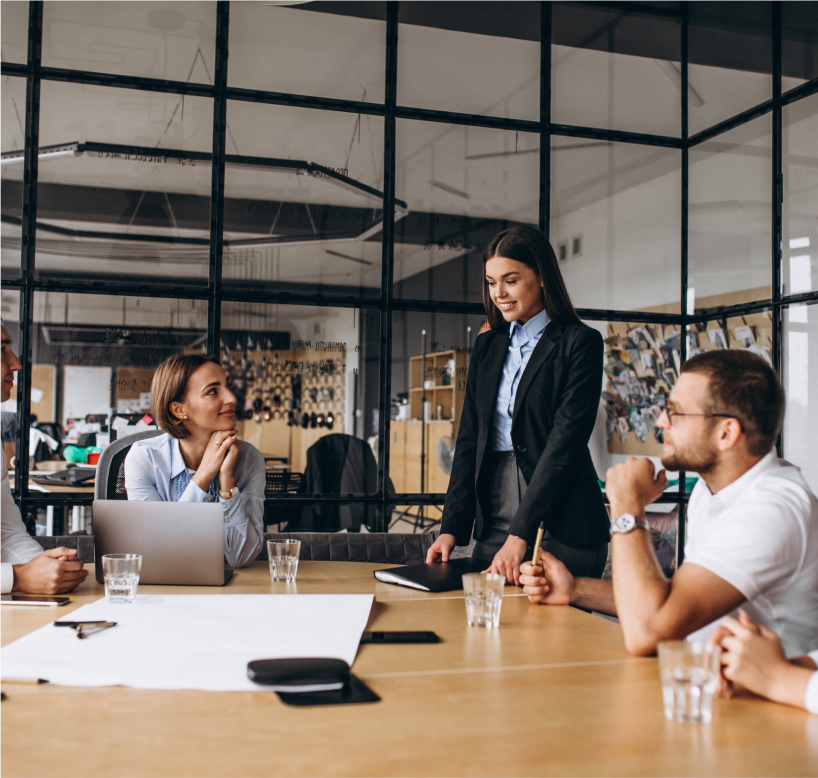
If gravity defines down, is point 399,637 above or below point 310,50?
below

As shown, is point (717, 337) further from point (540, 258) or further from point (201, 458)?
point (201, 458)

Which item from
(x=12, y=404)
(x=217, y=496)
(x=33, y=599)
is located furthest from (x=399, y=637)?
(x=12, y=404)

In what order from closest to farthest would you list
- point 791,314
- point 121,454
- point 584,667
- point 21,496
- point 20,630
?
point 584,667
point 20,630
point 121,454
point 21,496
point 791,314

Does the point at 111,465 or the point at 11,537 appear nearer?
the point at 11,537

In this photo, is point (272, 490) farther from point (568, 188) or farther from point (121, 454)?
point (568, 188)

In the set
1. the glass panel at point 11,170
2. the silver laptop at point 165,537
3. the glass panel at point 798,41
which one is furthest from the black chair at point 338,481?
the glass panel at point 798,41

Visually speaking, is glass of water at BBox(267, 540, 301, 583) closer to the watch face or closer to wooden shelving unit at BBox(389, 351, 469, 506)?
the watch face

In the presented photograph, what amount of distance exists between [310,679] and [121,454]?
5.86ft

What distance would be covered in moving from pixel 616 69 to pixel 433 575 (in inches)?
132

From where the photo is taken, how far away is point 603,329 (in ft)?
13.5

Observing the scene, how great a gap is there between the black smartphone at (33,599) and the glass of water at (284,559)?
0.47m

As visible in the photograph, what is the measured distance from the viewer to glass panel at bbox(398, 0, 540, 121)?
3846 millimetres

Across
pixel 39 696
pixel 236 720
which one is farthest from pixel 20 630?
pixel 236 720

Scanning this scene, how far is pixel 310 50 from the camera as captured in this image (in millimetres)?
3732
